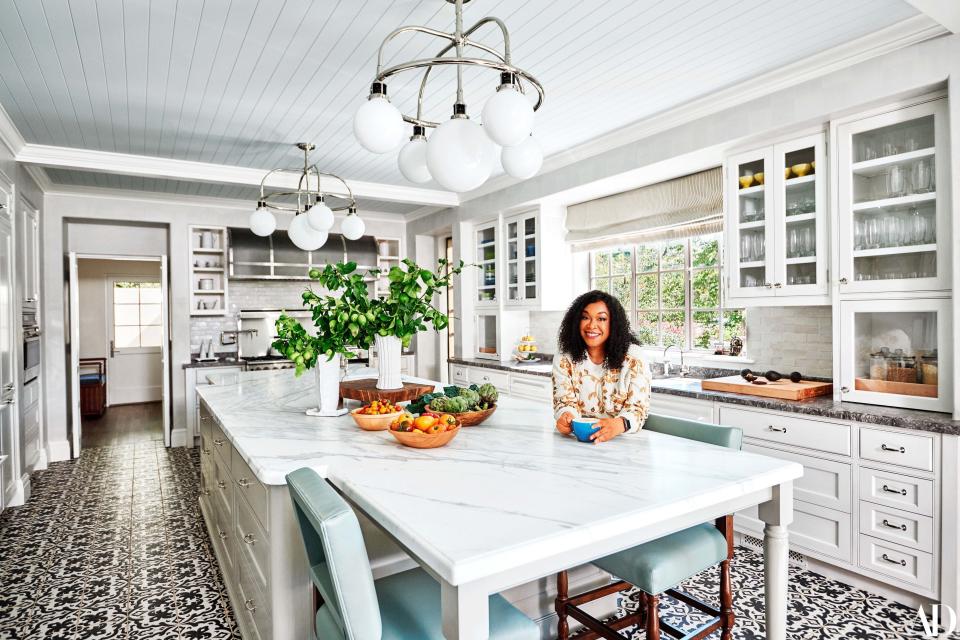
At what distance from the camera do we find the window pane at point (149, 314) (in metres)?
9.10

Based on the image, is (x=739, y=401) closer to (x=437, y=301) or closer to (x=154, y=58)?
(x=154, y=58)

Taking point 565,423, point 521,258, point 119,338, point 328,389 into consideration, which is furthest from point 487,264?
point 119,338

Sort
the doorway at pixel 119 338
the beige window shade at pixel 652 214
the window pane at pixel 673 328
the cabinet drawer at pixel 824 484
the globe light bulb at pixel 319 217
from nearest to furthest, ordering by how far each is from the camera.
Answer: the cabinet drawer at pixel 824 484 < the globe light bulb at pixel 319 217 < the beige window shade at pixel 652 214 < the window pane at pixel 673 328 < the doorway at pixel 119 338

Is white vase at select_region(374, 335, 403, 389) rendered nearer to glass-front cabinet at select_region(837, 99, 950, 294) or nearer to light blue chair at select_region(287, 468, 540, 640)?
light blue chair at select_region(287, 468, 540, 640)

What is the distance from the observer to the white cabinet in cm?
305

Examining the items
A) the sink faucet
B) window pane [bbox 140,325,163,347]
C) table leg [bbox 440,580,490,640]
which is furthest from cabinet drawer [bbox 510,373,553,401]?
window pane [bbox 140,325,163,347]

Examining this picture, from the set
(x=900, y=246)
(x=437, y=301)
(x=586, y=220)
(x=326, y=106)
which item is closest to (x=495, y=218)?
(x=586, y=220)

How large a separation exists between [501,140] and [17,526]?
413 cm

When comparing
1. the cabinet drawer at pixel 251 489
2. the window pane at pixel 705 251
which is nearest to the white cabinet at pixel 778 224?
the window pane at pixel 705 251

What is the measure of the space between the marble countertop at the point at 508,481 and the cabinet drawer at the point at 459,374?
3493 mm

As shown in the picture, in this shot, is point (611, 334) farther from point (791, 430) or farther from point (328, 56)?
point (328, 56)

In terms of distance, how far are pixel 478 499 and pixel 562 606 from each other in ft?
3.19

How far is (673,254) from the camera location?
4652mm

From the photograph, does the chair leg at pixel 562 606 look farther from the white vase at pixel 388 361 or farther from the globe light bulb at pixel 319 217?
the globe light bulb at pixel 319 217
